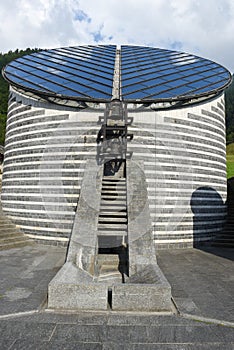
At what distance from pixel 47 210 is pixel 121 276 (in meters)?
6.46

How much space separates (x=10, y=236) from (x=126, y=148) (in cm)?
717

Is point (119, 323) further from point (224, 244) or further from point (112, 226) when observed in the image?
point (224, 244)

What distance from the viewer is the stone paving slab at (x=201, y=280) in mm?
5047

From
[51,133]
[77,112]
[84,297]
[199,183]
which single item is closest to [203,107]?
[199,183]

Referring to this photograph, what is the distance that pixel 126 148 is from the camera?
12.3 m

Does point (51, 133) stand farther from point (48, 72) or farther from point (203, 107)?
point (203, 107)

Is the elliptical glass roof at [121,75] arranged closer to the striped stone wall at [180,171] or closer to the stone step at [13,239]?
the striped stone wall at [180,171]

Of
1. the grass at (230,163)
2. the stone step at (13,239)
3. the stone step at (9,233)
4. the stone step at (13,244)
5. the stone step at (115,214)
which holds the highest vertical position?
the grass at (230,163)

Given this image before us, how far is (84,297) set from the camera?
15.9 ft

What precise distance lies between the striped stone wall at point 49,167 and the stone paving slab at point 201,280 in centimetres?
523

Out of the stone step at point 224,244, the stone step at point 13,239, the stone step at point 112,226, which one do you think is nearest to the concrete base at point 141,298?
the stone step at point 112,226

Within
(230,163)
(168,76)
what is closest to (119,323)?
(168,76)

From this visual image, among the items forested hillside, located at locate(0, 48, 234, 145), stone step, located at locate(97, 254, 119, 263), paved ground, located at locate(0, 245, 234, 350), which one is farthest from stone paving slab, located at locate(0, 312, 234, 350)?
forested hillside, located at locate(0, 48, 234, 145)

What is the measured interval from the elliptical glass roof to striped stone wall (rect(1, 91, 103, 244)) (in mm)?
1266
